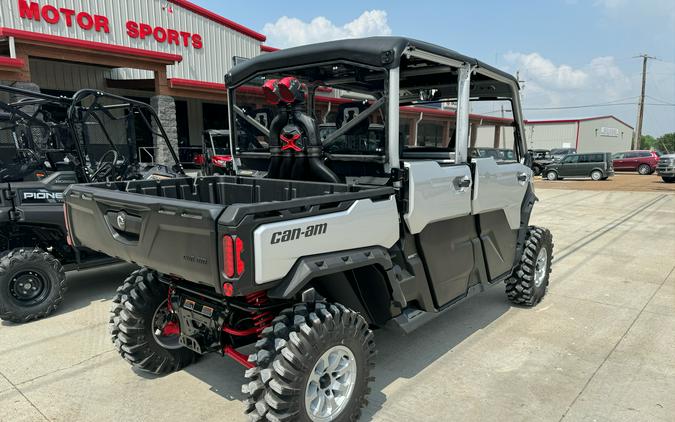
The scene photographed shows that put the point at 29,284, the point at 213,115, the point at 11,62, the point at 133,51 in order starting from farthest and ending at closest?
the point at 213,115 < the point at 133,51 < the point at 11,62 < the point at 29,284

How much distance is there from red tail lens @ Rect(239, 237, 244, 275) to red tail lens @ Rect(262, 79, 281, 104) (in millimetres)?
1743

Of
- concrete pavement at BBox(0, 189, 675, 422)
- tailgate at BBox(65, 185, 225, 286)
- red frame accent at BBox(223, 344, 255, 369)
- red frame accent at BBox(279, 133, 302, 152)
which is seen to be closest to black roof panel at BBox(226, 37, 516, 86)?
red frame accent at BBox(279, 133, 302, 152)

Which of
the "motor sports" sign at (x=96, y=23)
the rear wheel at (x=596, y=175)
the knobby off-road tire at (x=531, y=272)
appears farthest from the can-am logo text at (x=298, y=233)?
the rear wheel at (x=596, y=175)

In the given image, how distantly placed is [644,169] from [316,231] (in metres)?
32.4

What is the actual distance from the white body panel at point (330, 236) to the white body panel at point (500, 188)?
1174 mm

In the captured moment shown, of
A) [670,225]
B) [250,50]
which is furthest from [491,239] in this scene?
[250,50]

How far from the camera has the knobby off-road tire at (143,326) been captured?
350 cm

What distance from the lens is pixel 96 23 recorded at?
51.5ft

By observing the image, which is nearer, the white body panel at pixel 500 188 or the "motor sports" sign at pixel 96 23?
the white body panel at pixel 500 188

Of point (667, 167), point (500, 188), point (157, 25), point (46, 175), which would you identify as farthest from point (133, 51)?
point (667, 167)

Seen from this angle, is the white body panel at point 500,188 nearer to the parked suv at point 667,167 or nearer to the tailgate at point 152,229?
the tailgate at point 152,229

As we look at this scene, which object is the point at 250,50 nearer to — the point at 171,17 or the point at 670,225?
the point at 171,17

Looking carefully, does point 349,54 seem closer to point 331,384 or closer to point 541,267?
point 331,384

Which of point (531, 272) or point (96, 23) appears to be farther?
point (96, 23)
